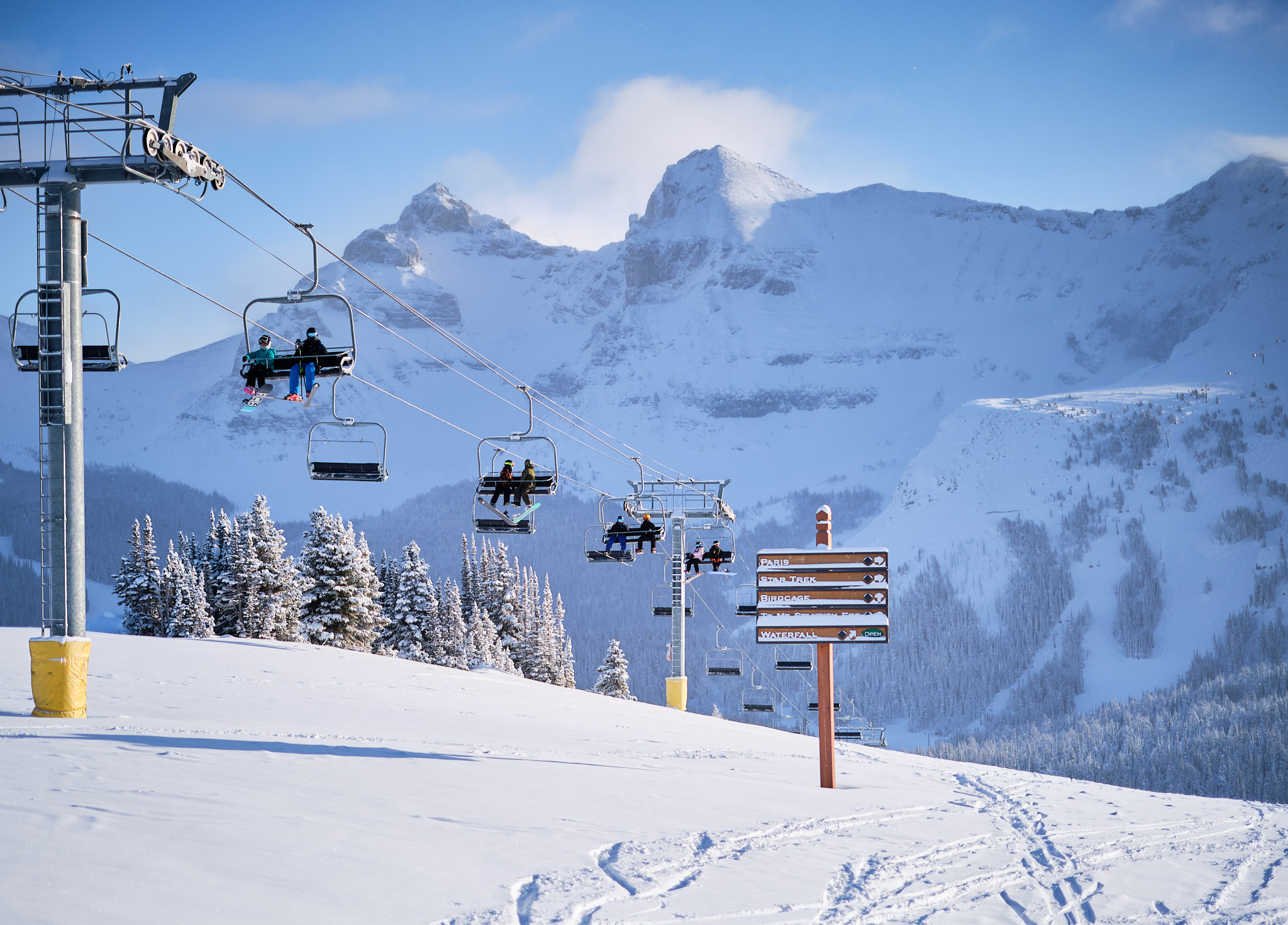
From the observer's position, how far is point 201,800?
9.13 meters

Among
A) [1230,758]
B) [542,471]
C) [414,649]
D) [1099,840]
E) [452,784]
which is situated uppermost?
[542,471]

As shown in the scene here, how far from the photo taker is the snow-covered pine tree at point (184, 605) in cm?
4978

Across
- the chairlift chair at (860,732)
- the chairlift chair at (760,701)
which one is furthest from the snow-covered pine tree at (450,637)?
the chairlift chair at (760,701)

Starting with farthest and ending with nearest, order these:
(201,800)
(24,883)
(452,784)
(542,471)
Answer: (542,471) < (452,784) < (201,800) < (24,883)

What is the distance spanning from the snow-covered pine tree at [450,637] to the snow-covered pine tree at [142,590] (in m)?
14.8

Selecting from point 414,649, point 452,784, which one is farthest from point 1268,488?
point 452,784

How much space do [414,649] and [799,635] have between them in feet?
141

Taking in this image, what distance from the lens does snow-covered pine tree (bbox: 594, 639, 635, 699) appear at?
5991 centimetres

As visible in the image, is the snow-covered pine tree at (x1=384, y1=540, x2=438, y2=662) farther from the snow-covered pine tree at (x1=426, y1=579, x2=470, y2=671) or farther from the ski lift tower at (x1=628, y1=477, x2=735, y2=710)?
the ski lift tower at (x1=628, y1=477, x2=735, y2=710)

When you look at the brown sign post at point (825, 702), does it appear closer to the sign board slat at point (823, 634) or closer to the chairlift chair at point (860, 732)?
the sign board slat at point (823, 634)

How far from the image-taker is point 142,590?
54875mm

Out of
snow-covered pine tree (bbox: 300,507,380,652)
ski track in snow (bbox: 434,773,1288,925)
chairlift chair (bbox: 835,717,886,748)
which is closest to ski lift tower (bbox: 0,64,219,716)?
ski track in snow (bbox: 434,773,1288,925)

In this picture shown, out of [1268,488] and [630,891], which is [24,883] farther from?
[1268,488]

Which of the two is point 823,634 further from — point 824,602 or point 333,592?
point 333,592
